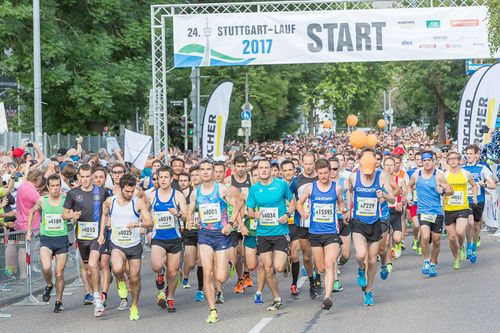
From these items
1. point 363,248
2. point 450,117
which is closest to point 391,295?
point 363,248

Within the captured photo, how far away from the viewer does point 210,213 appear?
44.4ft

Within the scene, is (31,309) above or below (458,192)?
below

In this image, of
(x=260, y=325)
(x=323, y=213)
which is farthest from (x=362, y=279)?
(x=260, y=325)

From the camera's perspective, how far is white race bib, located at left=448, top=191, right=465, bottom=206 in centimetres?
1788

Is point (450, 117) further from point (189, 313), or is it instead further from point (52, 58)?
point (189, 313)

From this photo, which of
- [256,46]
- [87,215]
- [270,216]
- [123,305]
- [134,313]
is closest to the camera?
[134,313]

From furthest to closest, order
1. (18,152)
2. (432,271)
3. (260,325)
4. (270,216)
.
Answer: (18,152) → (432,271) → (270,216) → (260,325)

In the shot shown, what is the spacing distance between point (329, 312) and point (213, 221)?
1.71 m

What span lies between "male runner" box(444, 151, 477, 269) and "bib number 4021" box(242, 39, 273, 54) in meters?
9.06

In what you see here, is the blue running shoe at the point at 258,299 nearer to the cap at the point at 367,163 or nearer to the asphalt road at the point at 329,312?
the asphalt road at the point at 329,312

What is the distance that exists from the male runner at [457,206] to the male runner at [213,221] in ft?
17.1

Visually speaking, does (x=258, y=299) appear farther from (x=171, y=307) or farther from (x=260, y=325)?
(x=260, y=325)

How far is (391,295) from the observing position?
14719mm

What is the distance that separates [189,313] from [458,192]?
5973mm
